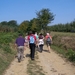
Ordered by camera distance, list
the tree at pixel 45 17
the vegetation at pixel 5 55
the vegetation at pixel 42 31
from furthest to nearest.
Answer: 1. the tree at pixel 45 17
2. the vegetation at pixel 42 31
3. the vegetation at pixel 5 55

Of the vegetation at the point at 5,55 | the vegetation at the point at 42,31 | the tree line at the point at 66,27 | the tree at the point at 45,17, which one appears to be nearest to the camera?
the vegetation at the point at 5,55

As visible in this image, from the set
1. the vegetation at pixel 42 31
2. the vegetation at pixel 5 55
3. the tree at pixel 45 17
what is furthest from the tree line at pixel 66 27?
the vegetation at pixel 5 55

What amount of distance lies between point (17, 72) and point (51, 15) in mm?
45190

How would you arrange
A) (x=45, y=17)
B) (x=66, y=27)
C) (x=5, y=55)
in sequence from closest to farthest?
(x=5, y=55) → (x=45, y=17) → (x=66, y=27)

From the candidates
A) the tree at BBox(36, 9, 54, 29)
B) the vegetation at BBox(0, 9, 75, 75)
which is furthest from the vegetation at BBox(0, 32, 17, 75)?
the tree at BBox(36, 9, 54, 29)

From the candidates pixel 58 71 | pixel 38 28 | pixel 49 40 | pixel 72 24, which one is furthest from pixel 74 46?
pixel 72 24

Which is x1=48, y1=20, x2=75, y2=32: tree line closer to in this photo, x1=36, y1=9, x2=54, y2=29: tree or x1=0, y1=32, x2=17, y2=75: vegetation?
x1=36, y1=9, x2=54, y2=29: tree

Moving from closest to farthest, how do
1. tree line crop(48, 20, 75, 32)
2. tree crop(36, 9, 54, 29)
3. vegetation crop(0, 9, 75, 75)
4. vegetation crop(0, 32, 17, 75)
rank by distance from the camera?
1. vegetation crop(0, 32, 17, 75)
2. vegetation crop(0, 9, 75, 75)
3. tree crop(36, 9, 54, 29)
4. tree line crop(48, 20, 75, 32)

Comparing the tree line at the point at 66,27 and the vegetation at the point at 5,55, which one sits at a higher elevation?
the tree line at the point at 66,27

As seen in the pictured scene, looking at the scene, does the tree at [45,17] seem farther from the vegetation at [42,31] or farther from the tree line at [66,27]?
the tree line at [66,27]

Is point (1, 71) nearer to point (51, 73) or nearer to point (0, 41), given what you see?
point (51, 73)

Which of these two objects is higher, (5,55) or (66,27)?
(66,27)

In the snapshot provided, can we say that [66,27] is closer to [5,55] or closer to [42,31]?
[42,31]

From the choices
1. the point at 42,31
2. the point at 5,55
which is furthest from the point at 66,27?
the point at 5,55
